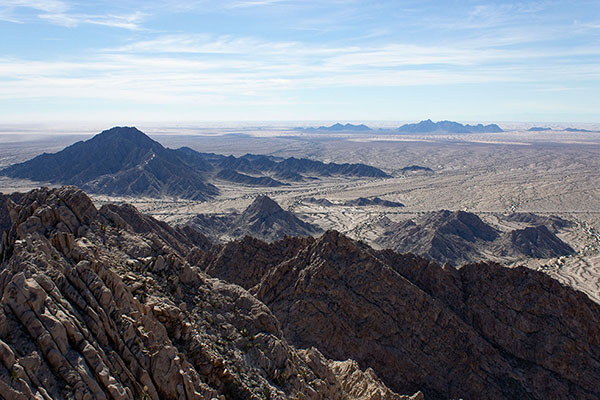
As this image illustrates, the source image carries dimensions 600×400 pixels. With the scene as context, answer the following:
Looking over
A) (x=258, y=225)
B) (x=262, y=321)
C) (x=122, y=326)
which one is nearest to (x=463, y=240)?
(x=258, y=225)

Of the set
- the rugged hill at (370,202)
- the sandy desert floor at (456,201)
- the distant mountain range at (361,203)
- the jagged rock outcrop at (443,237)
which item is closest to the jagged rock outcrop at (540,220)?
the sandy desert floor at (456,201)

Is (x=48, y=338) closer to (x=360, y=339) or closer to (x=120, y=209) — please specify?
(x=360, y=339)

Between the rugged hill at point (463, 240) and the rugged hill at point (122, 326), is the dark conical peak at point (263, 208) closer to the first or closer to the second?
Result: the rugged hill at point (463, 240)

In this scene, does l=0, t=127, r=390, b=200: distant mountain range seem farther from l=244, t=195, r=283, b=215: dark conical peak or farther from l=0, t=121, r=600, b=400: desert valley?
l=0, t=121, r=600, b=400: desert valley

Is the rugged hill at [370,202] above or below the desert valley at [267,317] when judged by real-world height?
below

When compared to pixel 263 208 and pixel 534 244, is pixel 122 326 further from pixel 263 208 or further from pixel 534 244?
pixel 263 208

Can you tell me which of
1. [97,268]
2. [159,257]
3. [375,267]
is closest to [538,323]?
[375,267]

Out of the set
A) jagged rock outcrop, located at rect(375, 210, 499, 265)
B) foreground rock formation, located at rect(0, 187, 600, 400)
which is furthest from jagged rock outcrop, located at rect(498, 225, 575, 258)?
foreground rock formation, located at rect(0, 187, 600, 400)
